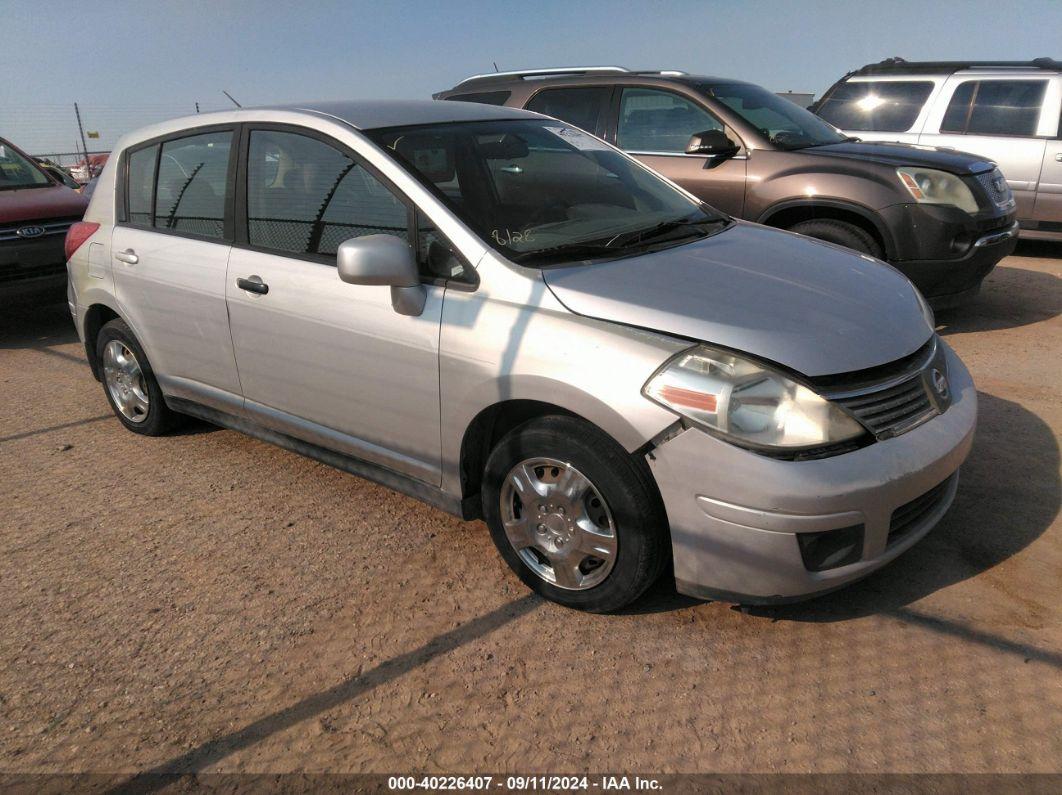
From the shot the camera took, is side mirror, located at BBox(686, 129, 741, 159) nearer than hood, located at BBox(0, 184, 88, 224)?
Yes

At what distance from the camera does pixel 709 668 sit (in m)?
2.73

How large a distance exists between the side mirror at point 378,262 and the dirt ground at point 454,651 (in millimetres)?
1157

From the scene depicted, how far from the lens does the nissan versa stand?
2590mm

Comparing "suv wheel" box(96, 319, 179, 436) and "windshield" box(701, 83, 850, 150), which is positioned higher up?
"windshield" box(701, 83, 850, 150)

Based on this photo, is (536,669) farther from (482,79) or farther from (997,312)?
(482,79)

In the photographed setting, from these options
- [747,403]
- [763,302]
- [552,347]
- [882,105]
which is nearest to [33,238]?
[552,347]

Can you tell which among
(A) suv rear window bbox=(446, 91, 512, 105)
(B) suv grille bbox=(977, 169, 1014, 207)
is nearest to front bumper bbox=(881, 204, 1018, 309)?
(B) suv grille bbox=(977, 169, 1014, 207)

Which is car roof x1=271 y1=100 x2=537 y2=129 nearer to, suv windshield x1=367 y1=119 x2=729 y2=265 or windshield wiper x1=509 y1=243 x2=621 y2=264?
suv windshield x1=367 y1=119 x2=729 y2=265

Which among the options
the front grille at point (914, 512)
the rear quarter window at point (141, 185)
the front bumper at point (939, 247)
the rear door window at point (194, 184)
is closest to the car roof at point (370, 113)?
the rear door window at point (194, 184)

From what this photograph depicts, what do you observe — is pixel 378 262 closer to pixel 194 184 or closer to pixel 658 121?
pixel 194 184

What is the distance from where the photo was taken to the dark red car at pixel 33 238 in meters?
7.20

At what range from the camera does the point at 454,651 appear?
113 inches

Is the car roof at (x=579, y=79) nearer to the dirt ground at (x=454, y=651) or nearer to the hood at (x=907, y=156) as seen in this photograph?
the hood at (x=907, y=156)

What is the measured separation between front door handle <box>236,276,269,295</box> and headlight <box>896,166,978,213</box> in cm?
439
